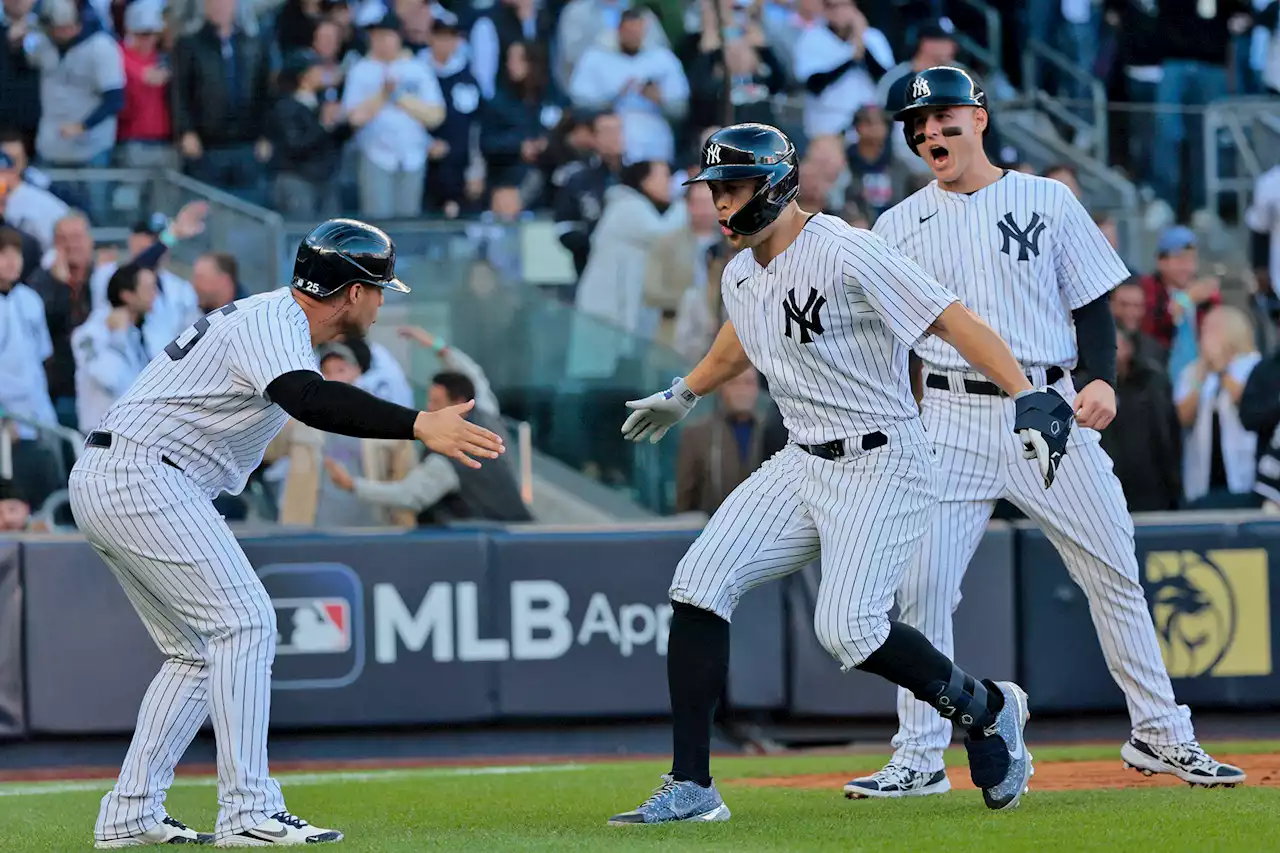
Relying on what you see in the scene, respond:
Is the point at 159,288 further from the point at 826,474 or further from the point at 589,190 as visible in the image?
the point at 826,474

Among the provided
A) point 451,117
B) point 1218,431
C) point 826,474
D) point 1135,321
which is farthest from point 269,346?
point 451,117

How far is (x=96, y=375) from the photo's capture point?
31.3 ft

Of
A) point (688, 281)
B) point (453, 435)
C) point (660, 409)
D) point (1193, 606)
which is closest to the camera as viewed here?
point (453, 435)

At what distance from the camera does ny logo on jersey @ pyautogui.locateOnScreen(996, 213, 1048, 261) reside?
5.73m

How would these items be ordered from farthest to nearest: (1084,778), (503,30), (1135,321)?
(503,30) → (1135,321) → (1084,778)

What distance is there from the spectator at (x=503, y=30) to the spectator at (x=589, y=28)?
103 millimetres

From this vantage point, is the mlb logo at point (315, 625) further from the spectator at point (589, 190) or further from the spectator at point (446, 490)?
the spectator at point (589, 190)

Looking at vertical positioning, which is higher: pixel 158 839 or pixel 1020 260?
pixel 1020 260

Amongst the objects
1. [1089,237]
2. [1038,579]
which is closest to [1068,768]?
[1038,579]

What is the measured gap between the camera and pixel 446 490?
8.87m

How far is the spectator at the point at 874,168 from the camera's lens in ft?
34.5

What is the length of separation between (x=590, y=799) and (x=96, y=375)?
4.58m

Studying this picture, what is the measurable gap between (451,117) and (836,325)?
21.9 ft

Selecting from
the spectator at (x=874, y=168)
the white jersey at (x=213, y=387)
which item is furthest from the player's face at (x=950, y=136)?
the spectator at (x=874, y=168)
